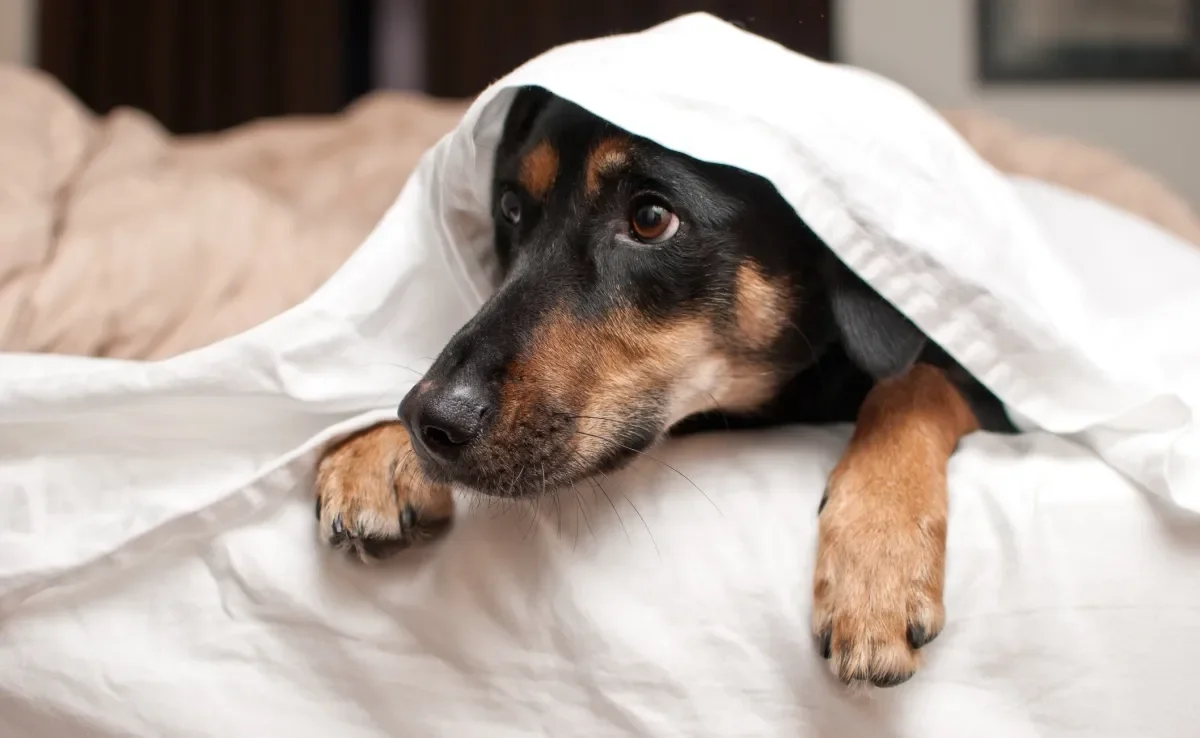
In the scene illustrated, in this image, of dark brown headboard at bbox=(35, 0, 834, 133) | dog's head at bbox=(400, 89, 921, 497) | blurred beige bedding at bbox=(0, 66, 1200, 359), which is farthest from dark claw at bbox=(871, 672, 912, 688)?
dark brown headboard at bbox=(35, 0, 834, 133)

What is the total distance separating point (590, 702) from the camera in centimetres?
87

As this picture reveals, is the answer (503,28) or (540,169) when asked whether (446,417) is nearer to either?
(540,169)

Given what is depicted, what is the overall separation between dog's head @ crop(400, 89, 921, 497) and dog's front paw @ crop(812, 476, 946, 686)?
23cm

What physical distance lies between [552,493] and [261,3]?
9.41 feet

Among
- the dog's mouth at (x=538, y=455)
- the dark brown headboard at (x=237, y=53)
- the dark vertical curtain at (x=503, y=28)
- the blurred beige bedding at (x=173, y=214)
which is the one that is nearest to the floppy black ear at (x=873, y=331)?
the dog's mouth at (x=538, y=455)

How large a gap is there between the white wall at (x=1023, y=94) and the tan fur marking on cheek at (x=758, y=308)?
213cm

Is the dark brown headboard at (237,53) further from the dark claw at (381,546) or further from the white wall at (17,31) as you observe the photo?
the dark claw at (381,546)

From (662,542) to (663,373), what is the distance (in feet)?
0.60

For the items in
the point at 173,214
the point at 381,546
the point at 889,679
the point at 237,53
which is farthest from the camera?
the point at 237,53

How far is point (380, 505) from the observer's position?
0.90 m

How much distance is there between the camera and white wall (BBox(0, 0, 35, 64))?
126 inches

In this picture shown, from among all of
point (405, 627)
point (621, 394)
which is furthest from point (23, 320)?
Answer: point (621, 394)

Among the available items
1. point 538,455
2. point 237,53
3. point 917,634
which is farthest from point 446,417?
point 237,53

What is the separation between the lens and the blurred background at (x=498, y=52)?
3.00 metres
